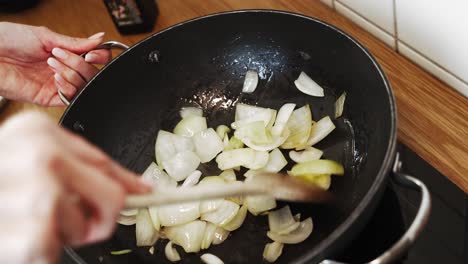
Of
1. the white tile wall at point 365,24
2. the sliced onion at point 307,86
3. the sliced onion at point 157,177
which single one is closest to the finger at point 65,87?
the sliced onion at point 157,177

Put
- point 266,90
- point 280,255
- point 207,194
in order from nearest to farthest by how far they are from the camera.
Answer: point 207,194
point 280,255
point 266,90

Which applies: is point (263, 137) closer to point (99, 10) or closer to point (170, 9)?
point (170, 9)

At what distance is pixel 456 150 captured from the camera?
722mm

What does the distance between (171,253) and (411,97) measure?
0.48 meters

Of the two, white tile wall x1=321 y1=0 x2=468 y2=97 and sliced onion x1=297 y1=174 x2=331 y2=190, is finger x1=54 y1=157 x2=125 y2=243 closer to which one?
sliced onion x1=297 y1=174 x2=331 y2=190

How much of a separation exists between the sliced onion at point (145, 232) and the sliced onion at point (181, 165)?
9 centimetres

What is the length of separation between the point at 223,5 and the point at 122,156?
45cm

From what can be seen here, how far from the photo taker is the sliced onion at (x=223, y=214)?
0.74 m

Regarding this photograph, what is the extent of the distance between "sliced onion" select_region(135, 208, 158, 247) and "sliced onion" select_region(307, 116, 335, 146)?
0.97 ft

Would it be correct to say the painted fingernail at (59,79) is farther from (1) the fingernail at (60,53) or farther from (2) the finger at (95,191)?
(2) the finger at (95,191)

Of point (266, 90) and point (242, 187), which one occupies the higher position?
point (242, 187)

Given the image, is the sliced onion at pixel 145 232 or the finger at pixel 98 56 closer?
the sliced onion at pixel 145 232

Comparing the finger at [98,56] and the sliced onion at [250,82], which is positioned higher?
the finger at [98,56]

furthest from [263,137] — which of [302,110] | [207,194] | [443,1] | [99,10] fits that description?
[99,10]
